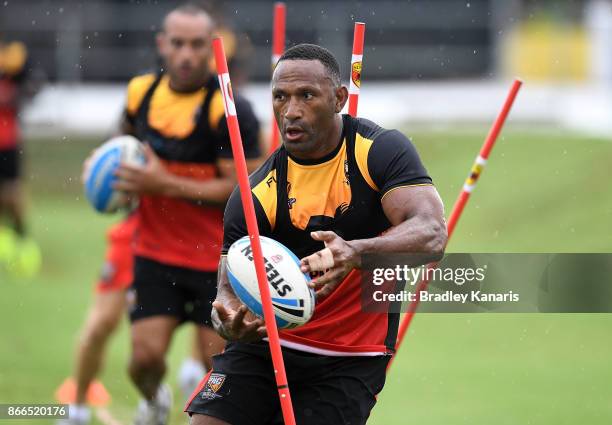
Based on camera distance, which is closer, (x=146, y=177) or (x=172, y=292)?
(x=146, y=177)

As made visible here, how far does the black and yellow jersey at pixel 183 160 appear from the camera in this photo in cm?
783

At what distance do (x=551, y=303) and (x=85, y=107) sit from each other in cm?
1938

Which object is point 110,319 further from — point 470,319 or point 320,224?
point 470,319

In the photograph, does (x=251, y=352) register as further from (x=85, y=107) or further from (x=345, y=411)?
(x=85, y=107)

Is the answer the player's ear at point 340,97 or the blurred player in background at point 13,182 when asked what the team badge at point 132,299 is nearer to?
the player's ear at point 340,97

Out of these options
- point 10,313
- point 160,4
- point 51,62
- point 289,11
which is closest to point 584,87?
point 289,11

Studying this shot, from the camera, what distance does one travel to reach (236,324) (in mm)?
5062

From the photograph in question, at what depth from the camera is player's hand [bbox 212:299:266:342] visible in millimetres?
5047

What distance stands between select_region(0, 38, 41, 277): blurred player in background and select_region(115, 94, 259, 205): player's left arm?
8.81 m

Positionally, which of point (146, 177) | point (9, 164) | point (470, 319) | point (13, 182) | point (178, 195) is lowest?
point (470, 319)

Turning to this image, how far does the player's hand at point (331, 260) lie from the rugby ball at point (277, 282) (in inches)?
3.7

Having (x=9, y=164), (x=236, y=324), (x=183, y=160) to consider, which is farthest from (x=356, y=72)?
(x=9, y=164)

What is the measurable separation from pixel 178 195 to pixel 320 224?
8.46 ft

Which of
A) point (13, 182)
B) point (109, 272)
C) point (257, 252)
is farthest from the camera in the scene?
point (13, 182)
